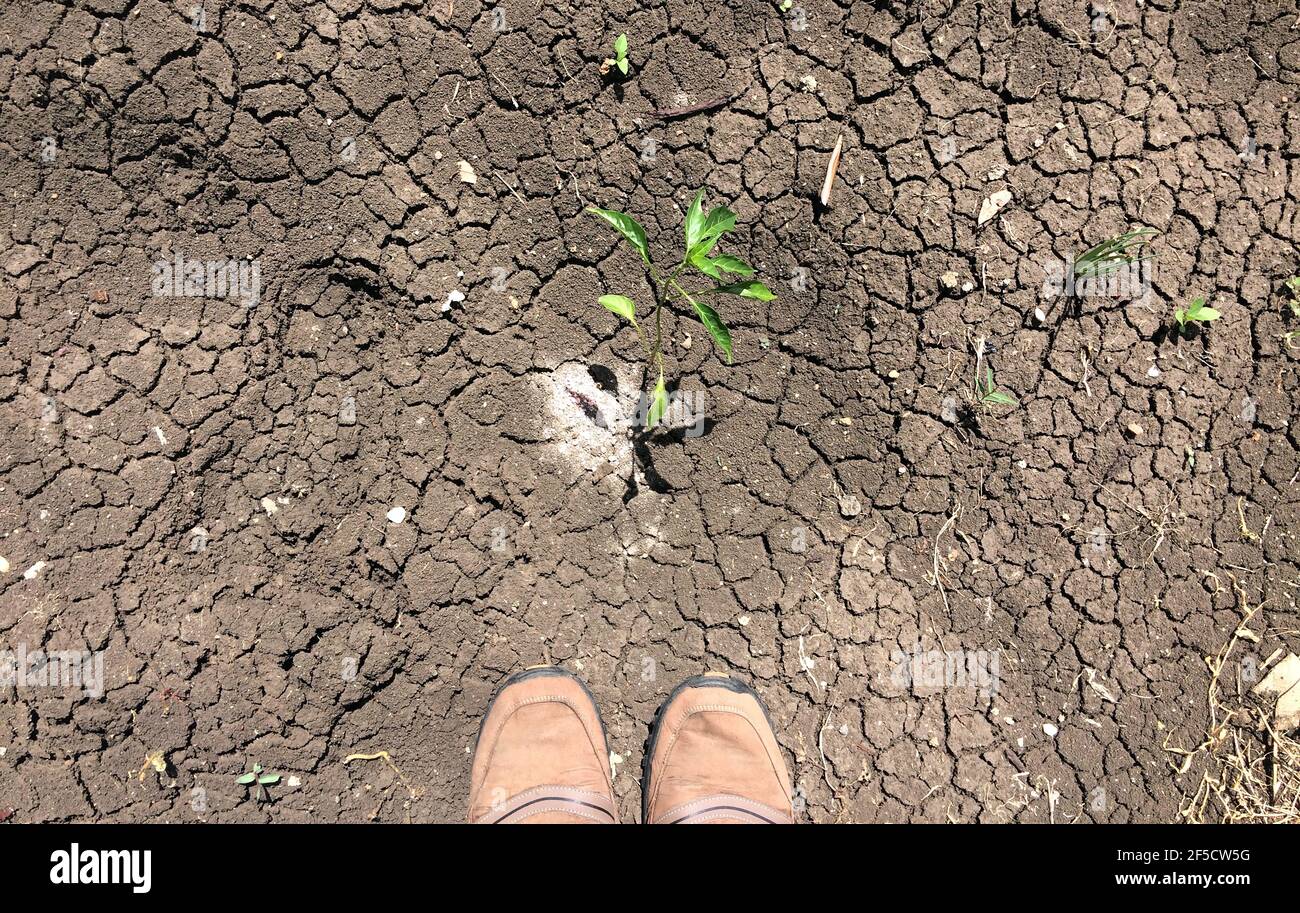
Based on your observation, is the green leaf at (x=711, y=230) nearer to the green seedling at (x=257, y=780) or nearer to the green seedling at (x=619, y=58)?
the green seedling at (x=619, y=58)

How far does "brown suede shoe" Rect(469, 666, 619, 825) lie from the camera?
246cm

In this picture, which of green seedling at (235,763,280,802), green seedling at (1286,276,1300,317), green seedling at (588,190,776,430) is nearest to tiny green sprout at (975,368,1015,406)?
green seedling at (588,190,776,430)

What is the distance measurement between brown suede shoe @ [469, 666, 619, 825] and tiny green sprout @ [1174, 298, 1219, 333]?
245 cm

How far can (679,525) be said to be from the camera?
267 cm

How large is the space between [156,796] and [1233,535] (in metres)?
3.77

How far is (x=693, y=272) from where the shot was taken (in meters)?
2.64

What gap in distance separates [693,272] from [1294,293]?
2.13m

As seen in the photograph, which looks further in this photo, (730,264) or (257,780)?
(257,780)

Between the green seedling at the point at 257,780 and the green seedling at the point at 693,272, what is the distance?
67.6 inches

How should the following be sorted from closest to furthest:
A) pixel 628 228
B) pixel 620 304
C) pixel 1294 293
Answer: pixel 628 228 → pixel 620 304 → pixel 1294 293

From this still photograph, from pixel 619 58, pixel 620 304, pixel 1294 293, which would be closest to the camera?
pixel 620 304

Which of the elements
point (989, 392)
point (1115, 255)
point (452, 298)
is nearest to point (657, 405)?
point (452, 298)

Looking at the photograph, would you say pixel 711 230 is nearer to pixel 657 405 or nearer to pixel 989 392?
pixel 657 405

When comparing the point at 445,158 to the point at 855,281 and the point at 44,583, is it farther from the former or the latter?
the point at 44,583
